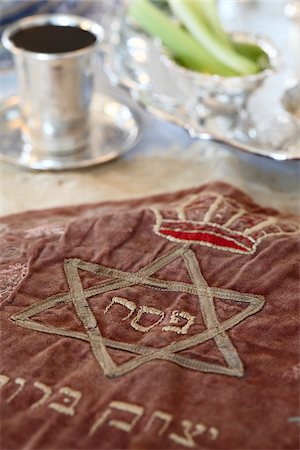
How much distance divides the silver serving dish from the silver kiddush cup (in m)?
0.07

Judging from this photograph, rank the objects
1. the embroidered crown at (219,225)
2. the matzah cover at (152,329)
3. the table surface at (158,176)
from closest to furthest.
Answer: the matzah cover at (152,329)
the embroidered crown at (219,225)
the table surface at (158,176)

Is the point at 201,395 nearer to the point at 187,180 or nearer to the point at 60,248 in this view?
the point at 60,248

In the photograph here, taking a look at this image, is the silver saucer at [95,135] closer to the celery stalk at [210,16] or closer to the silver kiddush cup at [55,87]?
the silver kiddush cup at [55,87]

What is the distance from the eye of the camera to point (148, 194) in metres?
0.72

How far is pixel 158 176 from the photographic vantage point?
0.75 meters

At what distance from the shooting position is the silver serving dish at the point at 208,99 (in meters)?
0.72

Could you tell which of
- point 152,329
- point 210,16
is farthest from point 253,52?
point 152,329

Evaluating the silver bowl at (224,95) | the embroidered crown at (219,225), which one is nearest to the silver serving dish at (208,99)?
the silver bowl at (224,95)

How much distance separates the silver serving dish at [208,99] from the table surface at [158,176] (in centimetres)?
3

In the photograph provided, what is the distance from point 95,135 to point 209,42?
0.16 meters

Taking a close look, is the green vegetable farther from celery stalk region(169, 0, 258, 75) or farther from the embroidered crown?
the embroidered crown

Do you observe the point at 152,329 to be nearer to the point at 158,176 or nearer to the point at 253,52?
the point at 158,176

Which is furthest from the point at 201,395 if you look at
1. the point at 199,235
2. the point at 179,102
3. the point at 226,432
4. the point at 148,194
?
the point at 179,102

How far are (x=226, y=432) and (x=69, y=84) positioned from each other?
16.9 inches
